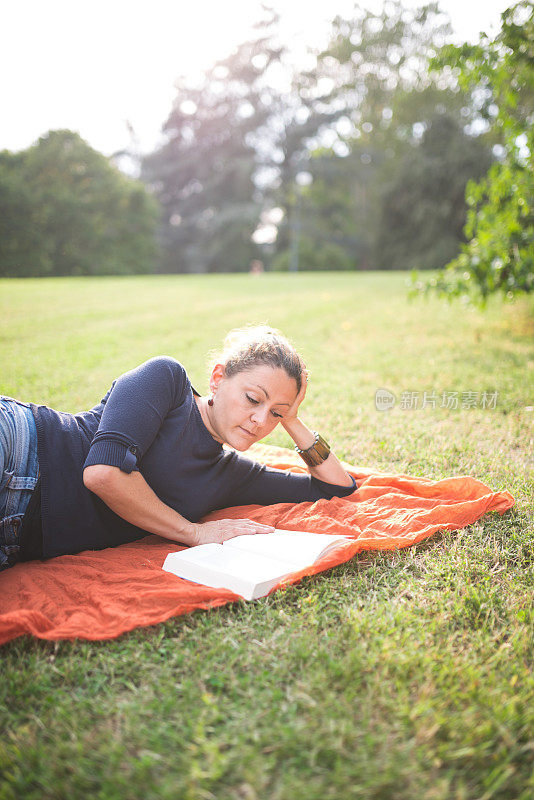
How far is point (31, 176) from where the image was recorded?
6.98 metres

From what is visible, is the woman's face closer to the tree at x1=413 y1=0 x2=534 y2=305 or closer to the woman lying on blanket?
the woman lying on blanket

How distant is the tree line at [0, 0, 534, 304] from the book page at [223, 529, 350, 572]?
8625 millimetres

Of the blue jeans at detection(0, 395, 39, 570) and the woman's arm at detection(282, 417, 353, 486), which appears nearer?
the blue jeans at detection(0, 395, 39, 570)

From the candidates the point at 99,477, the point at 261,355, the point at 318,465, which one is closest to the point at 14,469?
the point at 99,477

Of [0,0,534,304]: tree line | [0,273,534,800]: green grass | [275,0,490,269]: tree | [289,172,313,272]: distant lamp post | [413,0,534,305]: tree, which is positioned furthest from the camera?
[289,172,313,272]: distant lamp post

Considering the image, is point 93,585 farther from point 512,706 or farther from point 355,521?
point 512,706

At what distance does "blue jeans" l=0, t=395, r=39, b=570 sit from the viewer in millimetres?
2256

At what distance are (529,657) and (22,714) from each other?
1503 millimetres

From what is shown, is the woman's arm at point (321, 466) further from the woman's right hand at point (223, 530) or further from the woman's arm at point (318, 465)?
the woman's right hand at point (223, 530)

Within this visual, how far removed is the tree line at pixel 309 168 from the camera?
2122cm

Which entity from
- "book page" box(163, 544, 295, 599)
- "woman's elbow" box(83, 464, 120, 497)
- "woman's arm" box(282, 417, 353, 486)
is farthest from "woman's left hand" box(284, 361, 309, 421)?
"woman's elbow" box(83, 464, 120, 497)

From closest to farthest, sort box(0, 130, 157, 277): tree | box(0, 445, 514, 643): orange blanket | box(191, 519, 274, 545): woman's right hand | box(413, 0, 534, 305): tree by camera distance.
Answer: box(0, 445, 514, 643): orange blanket, box(191, 519, 274, 545): woman's right hand, box(413, 0, 534, 305): tree, box(0, 130, 157, 277): tree

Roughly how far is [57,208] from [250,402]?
652 centimetres

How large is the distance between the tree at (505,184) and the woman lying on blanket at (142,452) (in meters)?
4.73
